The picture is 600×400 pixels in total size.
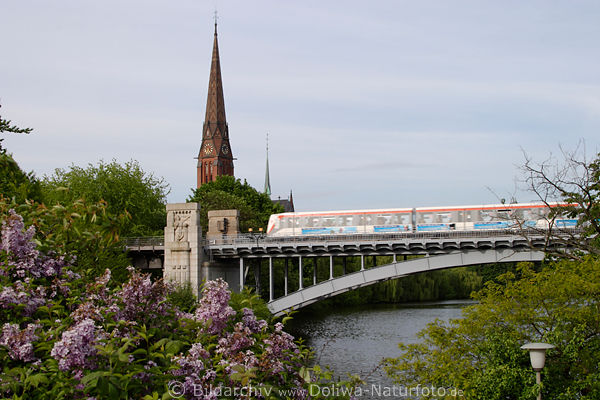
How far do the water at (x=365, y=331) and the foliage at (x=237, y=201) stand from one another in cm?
1150

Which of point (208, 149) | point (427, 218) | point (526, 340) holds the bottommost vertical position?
point (526, 340)

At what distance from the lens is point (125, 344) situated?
5.27 meters

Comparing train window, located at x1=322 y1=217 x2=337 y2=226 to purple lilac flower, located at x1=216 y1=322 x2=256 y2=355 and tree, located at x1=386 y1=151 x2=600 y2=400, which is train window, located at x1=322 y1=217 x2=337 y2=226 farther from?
purple lilac flower, located at x1=216 y1=322 x2=256 y2=355

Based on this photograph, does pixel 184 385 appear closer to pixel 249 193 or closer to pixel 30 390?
pixel 30 390

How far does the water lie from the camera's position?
39625 mm

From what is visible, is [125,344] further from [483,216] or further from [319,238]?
[483,216]

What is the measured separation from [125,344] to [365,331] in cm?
4982

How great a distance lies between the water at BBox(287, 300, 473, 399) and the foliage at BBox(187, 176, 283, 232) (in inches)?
453

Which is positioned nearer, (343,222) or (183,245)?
(183,245)

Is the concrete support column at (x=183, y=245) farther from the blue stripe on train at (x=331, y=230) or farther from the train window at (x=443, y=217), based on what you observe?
the train window at (x=443, y=217)

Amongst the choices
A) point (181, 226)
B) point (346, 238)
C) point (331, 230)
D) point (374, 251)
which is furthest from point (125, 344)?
point (331, 230)

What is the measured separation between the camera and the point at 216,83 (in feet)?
429

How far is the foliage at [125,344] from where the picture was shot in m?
5.36

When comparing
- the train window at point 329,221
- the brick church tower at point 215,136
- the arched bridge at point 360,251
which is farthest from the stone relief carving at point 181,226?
the brick church tower at point 215,136
